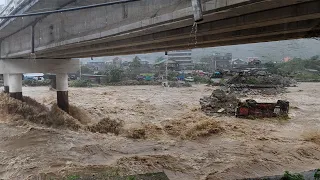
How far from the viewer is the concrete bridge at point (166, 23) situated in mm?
5961

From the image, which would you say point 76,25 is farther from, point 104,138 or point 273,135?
point 273,135

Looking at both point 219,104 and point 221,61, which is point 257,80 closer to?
point 219,104

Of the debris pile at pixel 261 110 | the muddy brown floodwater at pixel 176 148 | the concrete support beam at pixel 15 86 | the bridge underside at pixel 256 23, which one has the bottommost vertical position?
the muddy brown floodwater at pixel 176 148

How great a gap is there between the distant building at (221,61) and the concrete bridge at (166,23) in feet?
101

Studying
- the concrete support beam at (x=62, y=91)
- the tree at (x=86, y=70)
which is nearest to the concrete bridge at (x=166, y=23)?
the concrete support beam at (x=62, y=91)

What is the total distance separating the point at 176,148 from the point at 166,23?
714 centimetres

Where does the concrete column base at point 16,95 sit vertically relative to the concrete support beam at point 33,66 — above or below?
below

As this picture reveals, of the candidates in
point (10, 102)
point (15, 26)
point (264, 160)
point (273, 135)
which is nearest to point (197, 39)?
point (264, 160)

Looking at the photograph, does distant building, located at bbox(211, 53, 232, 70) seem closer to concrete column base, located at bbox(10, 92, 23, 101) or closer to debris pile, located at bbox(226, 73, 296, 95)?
debris pile, located at bbox(226, 73, 296, 95)

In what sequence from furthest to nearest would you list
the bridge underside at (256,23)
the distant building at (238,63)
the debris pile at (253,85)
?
1. the distant building at (238,63)
2. the debris pile at (253,85)
3. the bridge underside at (256,23)

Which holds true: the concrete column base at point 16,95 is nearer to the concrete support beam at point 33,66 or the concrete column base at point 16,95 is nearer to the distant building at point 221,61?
the concrete support beam at point 33,66

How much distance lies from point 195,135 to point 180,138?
966mm

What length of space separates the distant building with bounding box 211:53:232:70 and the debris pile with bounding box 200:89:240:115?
2099 centimetres

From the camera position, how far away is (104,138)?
1513 cm
